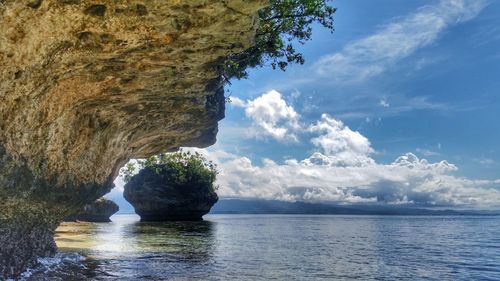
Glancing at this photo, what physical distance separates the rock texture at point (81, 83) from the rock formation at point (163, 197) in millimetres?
80628

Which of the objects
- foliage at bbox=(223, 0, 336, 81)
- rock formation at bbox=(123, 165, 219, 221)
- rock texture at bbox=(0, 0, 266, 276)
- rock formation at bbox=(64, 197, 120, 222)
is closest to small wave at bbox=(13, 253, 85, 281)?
rock texture at bbox=(0, 0, 266, 276)

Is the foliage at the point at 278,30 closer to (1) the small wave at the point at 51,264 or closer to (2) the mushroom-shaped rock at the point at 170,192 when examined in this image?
(1) the small wave at the point at 51,264

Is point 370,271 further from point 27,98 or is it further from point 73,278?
point 27,98

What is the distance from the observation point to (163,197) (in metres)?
102

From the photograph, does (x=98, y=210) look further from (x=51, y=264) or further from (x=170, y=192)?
(x=51, y=264)

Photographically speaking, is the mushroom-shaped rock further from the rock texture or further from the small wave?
the rock texture

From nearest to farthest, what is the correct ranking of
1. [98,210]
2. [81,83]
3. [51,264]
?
1. [81,83]
2. [51,264]
3. [98,210]

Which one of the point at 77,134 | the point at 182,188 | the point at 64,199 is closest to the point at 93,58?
the point at 77,134

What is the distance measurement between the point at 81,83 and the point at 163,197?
8947 cm

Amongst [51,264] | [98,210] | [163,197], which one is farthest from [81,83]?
[98,210]

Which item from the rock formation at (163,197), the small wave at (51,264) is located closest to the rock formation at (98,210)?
the rock formation at (163,197)

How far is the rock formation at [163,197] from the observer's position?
10212cm

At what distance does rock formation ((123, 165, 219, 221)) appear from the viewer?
102 meters

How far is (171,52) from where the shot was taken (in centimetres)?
1446
